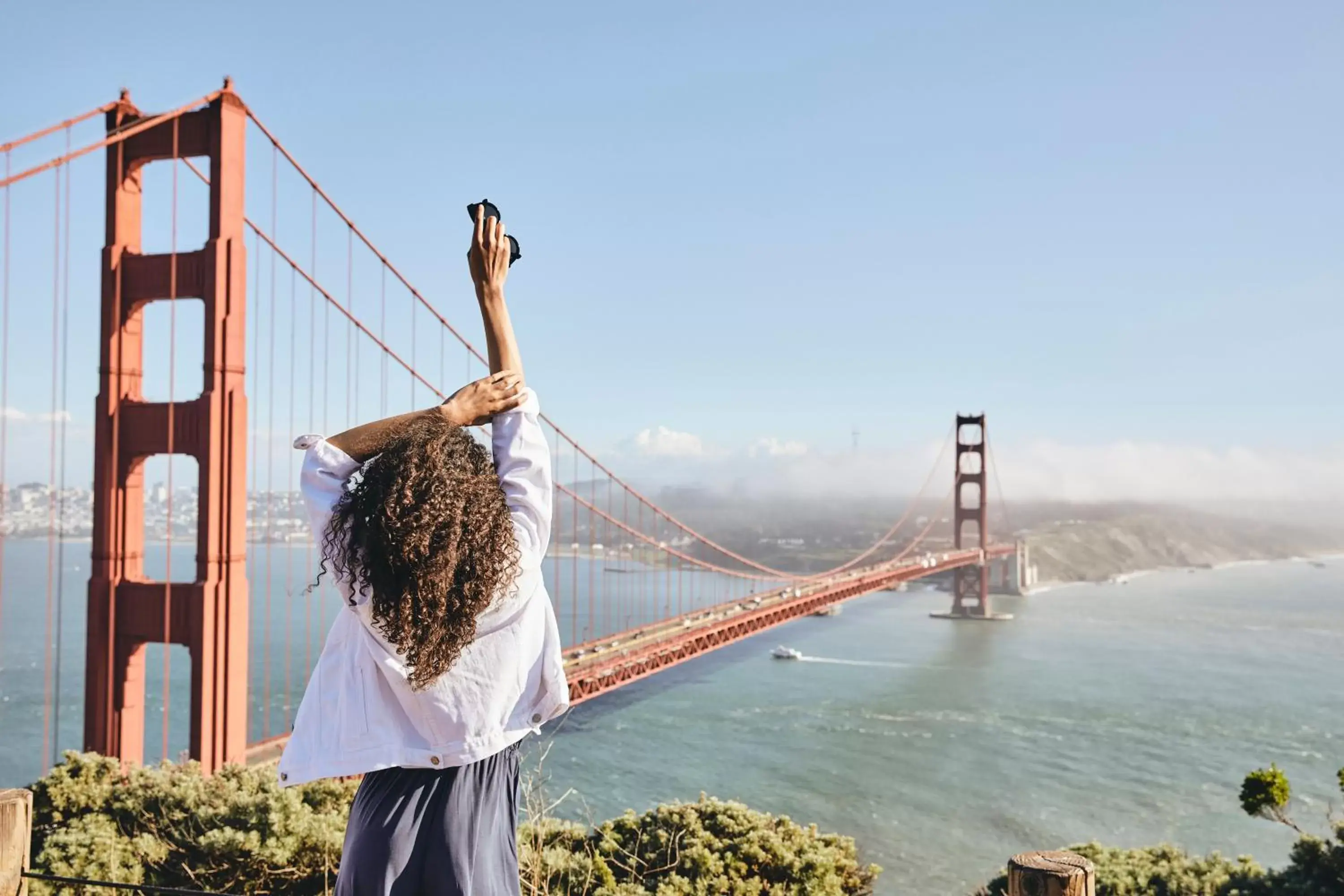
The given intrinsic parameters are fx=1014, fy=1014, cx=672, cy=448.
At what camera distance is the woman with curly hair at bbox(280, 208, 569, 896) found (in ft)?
3.46

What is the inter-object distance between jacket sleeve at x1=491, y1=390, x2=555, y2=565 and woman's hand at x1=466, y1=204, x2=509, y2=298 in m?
0.18

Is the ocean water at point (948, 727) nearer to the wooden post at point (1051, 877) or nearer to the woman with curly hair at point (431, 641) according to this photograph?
the wooden post at point (1051, 877)

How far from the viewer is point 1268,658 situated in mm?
28453

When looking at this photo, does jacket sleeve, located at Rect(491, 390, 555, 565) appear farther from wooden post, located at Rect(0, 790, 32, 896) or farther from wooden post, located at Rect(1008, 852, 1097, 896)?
wooden post, located at Rect(0, 790, 32, 896)

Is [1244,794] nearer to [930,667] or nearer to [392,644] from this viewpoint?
[392,644]

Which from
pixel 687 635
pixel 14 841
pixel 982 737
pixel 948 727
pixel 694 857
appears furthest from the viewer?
pixel 948 727

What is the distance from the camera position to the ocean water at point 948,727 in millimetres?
13898

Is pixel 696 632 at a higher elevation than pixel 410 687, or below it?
below

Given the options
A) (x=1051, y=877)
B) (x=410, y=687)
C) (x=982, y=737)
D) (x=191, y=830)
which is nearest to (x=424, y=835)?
(x=410, y=687)

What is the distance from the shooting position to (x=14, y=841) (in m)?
1.81

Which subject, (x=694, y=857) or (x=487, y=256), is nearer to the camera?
(x=487, y=256)

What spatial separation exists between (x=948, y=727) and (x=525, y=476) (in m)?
20.8

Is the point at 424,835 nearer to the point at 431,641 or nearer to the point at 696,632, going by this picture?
the point at 431,641

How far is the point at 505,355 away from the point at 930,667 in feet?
92.1
